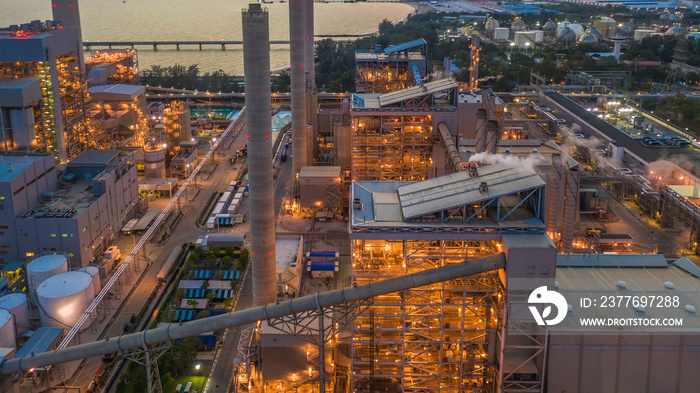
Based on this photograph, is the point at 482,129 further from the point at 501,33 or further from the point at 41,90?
the point at 501,33

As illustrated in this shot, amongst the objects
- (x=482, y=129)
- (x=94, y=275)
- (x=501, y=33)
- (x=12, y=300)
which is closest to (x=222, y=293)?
(x=94, y=275)

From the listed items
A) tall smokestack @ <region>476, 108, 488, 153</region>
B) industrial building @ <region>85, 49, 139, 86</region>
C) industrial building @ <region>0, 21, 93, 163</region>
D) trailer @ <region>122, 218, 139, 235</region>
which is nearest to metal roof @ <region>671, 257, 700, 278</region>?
tall smokestack @ <region>476, 108, 488, 153</region>

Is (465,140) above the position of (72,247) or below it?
above

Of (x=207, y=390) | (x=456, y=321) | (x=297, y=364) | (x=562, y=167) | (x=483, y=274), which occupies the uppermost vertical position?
(x=562, y=167)

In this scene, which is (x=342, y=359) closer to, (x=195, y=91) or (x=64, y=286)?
(x=64, y=286)

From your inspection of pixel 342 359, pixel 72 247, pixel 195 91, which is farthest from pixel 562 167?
pixel 195 91

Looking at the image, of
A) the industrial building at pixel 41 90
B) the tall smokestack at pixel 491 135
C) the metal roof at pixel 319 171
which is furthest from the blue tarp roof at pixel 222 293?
the industrial building at pixel 41 90
